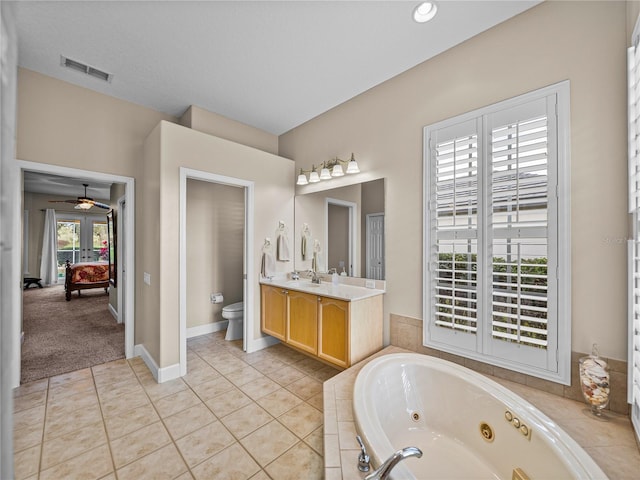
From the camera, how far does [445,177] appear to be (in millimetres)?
2225

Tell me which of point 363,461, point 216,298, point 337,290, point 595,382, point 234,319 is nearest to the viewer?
point 363,461

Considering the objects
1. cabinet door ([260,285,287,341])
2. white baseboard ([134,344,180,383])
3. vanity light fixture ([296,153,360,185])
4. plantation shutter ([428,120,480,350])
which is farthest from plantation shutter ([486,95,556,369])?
white baseboard ([134,344,180,383])

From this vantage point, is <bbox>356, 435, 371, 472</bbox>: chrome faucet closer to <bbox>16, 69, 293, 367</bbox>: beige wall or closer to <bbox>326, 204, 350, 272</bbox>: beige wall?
<bbox>326, 204, 350, 272</bbox>: beige wall

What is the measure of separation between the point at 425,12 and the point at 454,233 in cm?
160

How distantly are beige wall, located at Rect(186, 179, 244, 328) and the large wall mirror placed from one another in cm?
113

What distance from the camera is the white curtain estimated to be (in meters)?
7.41

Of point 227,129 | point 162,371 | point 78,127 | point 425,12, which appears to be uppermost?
point 425,12

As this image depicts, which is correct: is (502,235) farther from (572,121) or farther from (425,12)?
(425,12)

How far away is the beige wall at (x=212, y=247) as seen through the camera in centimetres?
375

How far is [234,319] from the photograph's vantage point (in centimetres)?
364

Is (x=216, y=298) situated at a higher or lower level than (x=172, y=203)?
lower

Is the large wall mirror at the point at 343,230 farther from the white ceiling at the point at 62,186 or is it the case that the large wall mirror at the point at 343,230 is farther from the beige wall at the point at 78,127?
the white ceiling at the point at 62,186

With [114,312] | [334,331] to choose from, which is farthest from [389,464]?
[114,312]

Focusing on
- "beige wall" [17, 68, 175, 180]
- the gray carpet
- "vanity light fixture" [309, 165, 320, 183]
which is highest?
"beige wall" [17, 68, 175, 180]
